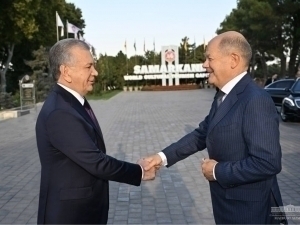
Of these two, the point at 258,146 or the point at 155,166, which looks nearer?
the point at 258,146

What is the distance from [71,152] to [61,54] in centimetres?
59

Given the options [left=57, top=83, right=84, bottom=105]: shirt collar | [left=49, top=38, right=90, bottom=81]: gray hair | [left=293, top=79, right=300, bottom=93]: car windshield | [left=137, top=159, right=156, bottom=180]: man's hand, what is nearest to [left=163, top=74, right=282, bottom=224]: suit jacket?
[left=137, top=159, right=156, bottom=180]: man's hand

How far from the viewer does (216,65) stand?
8.53 ft

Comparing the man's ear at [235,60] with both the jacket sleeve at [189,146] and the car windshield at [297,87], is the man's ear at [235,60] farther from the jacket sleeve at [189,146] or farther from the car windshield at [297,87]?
the car windshield at [297,87]

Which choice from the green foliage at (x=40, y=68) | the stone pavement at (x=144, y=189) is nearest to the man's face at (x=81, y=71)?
the stone pavement at (x=144, y=189)

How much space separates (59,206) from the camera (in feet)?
8.29

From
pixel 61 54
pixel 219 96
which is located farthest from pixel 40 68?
pixel 219 96

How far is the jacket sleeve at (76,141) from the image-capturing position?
97.4 inches

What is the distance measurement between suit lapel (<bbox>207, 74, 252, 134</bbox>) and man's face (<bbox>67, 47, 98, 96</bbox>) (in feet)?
2.56

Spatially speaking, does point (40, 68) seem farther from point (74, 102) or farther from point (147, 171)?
A: point (74, 102)

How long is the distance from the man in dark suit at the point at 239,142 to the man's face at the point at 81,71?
2.30 ft

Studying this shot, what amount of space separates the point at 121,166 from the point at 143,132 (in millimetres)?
11489

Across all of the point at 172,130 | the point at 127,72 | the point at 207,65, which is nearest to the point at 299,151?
the point at 172,130

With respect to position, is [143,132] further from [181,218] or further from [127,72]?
[127,72]
